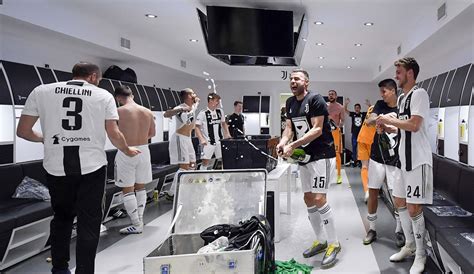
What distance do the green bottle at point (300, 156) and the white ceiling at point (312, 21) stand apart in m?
2.17

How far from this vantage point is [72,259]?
134 inches

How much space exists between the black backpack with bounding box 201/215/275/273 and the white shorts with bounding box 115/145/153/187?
2408 millimetres

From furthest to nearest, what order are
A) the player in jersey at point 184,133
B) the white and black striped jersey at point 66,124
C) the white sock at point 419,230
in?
the player in jersey at point 184,133
the white sock at point 419,230
the white and black striped jersey at point 66,124

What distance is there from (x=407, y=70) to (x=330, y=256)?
169 cm

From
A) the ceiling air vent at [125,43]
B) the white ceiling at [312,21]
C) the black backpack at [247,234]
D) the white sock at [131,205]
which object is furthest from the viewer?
the ceiling air vent at [125,43]

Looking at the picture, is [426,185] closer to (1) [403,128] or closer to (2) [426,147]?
(2) [426,147]

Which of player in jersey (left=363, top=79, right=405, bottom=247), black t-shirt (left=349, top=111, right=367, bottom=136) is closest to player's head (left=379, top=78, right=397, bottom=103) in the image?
player in jersey (left=363, top=79, right=405, bottom=247)

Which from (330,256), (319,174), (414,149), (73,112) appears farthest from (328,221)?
(73,112)

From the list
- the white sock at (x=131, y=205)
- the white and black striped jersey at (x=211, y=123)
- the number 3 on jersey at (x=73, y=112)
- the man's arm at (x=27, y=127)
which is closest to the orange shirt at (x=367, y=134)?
the white and black striped jersey at (x=211, y=123)

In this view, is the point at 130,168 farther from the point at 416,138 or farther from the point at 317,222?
the point at 416,138

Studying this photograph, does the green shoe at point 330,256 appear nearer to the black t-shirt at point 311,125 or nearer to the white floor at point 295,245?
the white floor at point 295,245

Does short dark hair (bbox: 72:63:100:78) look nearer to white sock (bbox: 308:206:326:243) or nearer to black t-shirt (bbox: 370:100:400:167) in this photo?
white sock (bbox: 308:206:326:243)

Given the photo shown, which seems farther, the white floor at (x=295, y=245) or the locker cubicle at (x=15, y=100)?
the locker cubicle at (x=15, y=100)

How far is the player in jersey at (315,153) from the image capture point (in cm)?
320
